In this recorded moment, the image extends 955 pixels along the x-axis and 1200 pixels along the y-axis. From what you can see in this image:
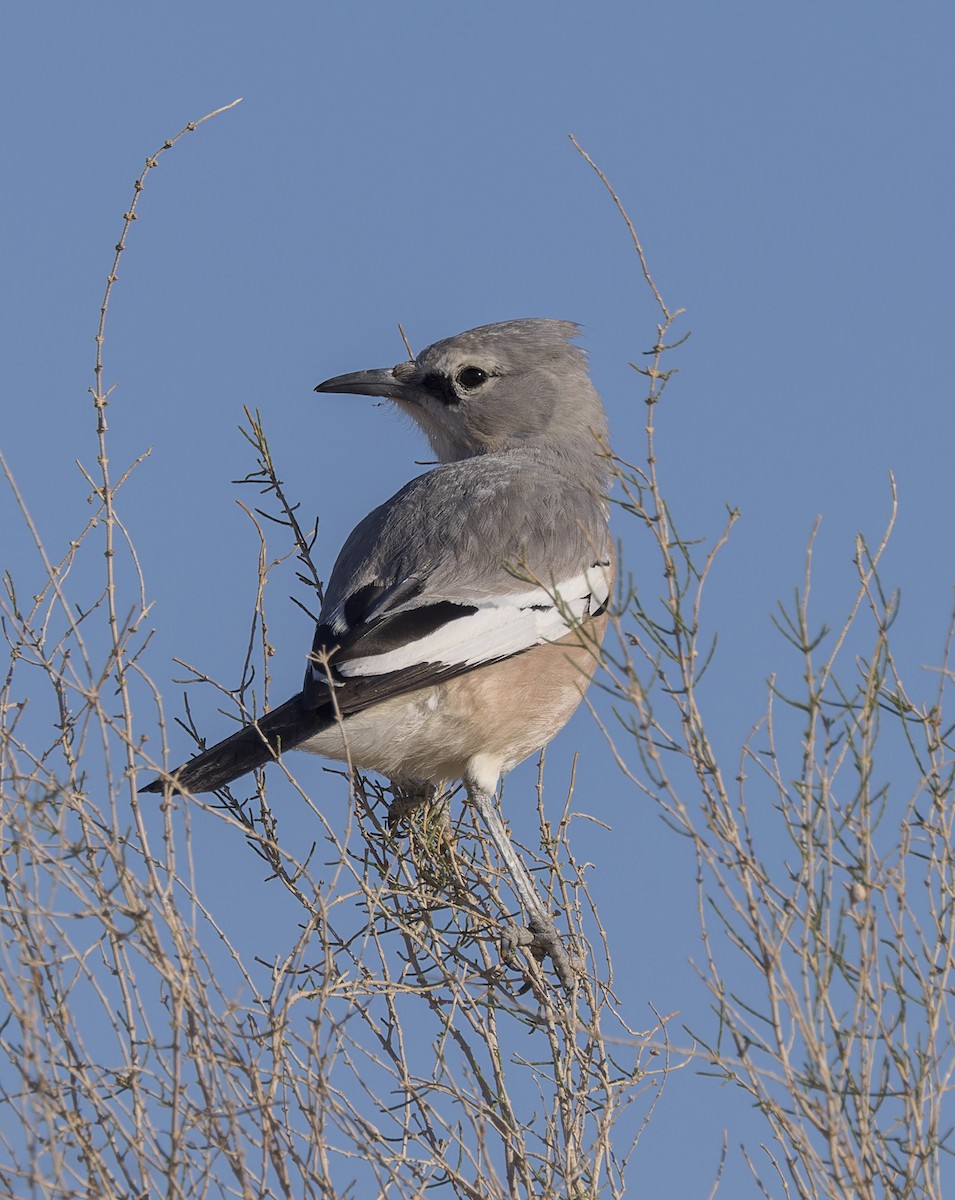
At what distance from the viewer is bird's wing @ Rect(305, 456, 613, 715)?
18.7 ft

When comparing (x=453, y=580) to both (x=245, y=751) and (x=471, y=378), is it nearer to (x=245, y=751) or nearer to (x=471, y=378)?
(x=245, y=751)

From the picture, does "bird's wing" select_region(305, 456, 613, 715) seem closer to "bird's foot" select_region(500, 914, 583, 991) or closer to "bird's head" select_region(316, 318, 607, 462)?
"bird's head" select_region(316, 318, 607, 462)

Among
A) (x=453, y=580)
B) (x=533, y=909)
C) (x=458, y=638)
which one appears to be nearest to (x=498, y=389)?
(x=453, y=580)

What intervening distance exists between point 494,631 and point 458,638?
0.21 metres

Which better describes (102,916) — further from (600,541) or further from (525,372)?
(525,372)

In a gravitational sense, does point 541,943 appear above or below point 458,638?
below

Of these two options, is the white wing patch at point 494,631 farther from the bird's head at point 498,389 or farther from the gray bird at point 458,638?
the bird's head at point 498,389

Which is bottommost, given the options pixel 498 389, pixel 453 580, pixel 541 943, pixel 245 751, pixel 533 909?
pixel 541 943

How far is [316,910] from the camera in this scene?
15.1 ft

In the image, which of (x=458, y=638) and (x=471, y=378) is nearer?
(x=458, y=638)

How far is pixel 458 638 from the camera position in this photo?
592 centimetres

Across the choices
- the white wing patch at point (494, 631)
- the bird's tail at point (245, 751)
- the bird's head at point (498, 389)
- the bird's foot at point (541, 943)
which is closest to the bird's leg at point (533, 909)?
the bird's foot at point (541, 943)

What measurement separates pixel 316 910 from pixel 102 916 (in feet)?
2.10

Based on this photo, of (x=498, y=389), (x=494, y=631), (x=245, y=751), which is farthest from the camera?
(x=498, y=389)
